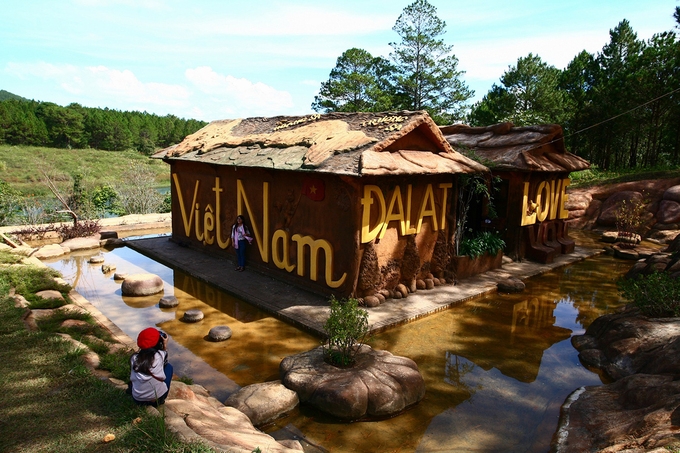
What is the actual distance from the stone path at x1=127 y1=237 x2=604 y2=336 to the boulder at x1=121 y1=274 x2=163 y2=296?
1199 millimetres

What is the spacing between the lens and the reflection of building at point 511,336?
7.34 metres

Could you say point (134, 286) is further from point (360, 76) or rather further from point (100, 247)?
point (360, 76)

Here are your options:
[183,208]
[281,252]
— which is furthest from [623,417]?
[183,208]

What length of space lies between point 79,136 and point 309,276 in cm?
5808

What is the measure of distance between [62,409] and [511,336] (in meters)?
6.98

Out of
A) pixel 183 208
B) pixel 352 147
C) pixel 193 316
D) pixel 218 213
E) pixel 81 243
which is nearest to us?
pixel 193 316

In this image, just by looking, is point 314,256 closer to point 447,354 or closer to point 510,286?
point 447,354

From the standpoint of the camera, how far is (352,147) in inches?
357

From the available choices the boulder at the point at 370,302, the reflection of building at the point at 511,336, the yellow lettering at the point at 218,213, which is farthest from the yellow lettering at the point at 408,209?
the yellow lettering at the point at 218,213

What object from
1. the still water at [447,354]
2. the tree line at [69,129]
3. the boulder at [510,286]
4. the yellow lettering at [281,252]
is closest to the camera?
the still water at [447,354]

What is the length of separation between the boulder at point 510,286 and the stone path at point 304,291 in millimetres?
168

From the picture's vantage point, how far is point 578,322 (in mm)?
9242

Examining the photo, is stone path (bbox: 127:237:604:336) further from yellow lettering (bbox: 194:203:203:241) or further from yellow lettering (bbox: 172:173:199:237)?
yellow lettering (bbox: 172:173:199:237)

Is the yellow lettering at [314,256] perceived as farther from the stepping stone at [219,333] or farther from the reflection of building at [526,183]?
the reflection of building at [526,183]
